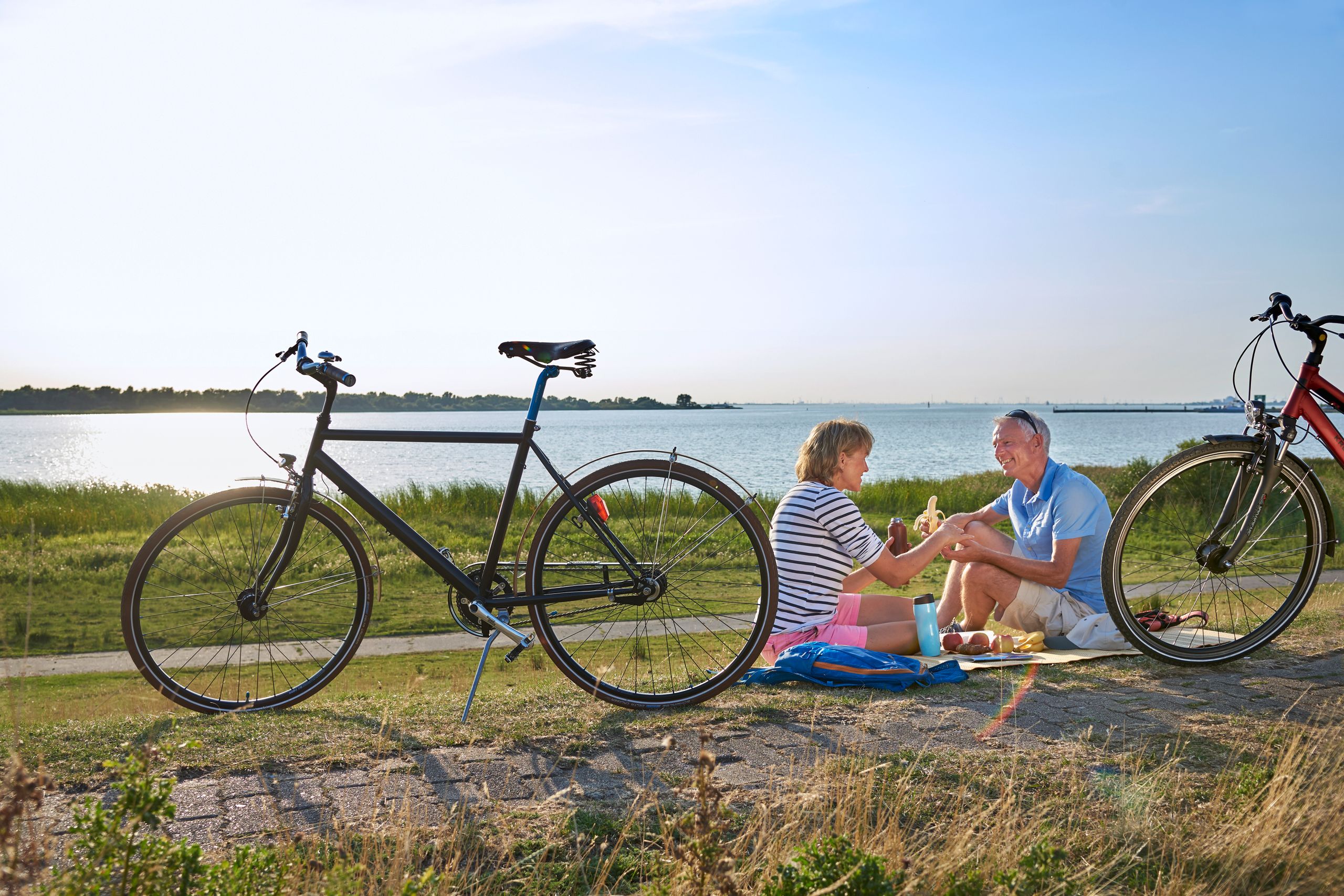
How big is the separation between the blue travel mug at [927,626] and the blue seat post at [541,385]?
2215 mm

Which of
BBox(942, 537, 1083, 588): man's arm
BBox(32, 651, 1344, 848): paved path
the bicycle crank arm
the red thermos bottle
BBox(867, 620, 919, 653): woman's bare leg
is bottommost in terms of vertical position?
BBox(32, 651, 1344, 848): paved path

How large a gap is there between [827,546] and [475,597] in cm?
171

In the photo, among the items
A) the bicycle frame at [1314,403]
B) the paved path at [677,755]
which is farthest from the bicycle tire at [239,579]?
the bicycle frame at [1314,403]

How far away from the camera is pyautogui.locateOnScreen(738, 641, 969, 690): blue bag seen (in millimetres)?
4219

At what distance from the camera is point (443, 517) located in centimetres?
1714

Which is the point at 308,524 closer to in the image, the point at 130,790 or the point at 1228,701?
the point at 130,790

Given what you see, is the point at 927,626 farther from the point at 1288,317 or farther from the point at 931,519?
the point at 1288,317

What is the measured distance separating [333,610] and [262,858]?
8409 millimetres

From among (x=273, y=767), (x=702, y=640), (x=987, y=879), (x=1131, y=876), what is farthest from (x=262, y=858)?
(x=702, y=640)

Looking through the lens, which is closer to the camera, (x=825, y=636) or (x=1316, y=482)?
(x=1316, y=482)

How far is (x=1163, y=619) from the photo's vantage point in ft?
16.5

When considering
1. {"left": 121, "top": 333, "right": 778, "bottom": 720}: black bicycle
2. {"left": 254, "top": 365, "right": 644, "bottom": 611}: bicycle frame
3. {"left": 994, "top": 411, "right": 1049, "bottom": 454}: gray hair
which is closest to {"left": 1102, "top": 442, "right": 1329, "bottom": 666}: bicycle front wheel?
{"left": 994, "top": 411, "right": 1049, "bottom": 454}: gray hair

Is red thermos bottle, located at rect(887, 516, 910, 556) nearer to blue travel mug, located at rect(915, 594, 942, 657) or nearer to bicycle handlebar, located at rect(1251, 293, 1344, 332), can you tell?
blue travel mug, located at rect(915, 594, 942, 657)

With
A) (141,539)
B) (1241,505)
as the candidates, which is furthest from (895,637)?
(141,539)
